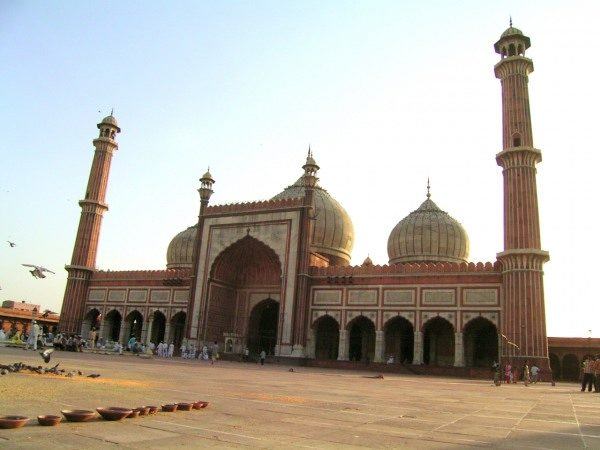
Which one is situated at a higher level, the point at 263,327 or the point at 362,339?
the point at 263,327

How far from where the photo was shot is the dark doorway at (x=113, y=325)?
35.8 metres

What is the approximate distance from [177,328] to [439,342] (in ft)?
52.6

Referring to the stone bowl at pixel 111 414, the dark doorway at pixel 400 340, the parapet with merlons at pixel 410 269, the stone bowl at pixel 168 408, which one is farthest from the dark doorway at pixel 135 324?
the stone bowl at pixel 111 414

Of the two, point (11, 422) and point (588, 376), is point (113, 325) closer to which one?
point (588, 376)

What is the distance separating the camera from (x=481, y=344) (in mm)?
27281

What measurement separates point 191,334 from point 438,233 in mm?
15629

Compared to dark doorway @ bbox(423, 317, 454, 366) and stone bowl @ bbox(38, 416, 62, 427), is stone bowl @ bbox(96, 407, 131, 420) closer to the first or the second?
stone bowl @ bbox(38, 416, 62, 427)

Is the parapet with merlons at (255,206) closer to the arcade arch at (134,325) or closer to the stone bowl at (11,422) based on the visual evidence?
the arcade arch at (134,325)

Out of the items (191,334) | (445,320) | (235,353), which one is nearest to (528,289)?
(445,320)

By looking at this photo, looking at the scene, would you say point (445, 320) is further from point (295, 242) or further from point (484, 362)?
point (295, 242)

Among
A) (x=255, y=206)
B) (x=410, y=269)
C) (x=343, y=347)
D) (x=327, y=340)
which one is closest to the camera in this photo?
(x=410, y=269)

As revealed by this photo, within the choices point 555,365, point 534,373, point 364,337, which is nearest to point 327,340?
point 364,337

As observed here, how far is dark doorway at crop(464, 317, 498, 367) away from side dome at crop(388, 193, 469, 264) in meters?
6.04

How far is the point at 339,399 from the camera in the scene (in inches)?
331
